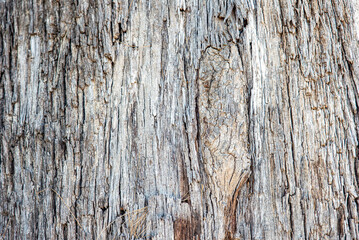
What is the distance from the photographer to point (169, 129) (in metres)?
1.61

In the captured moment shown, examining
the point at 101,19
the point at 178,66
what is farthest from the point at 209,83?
the point at 101,19

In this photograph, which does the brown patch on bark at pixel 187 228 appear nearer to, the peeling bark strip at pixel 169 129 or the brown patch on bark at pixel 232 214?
the peeling bark strip at pixel 169 129

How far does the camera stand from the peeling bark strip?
1.59 metres

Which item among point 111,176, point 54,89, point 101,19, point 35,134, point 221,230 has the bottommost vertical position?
point 221,230

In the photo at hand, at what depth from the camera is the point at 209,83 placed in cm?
162

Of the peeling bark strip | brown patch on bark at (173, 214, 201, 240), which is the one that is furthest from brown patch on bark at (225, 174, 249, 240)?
brown patch on bark at (173, 214, 201, 240)

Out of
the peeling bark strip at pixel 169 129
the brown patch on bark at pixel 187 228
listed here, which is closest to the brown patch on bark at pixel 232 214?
the peeling bark strip at pixel 169 129

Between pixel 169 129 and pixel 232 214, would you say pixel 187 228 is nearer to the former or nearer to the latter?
pixel 232 214

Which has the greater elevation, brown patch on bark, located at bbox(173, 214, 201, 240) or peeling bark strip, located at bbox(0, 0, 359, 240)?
peeling bark strip, located at bbox(0, 0, 359, 240)

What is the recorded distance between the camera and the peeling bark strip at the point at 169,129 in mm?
1586

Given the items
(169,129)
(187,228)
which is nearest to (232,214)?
(187,228)

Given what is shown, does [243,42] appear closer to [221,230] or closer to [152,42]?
[152,42]

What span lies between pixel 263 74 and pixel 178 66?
0.44m

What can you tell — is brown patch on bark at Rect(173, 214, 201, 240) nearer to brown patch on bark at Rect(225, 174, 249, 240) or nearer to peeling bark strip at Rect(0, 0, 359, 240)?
peeling bark strip at Rect(0, 0, 359, 240)
